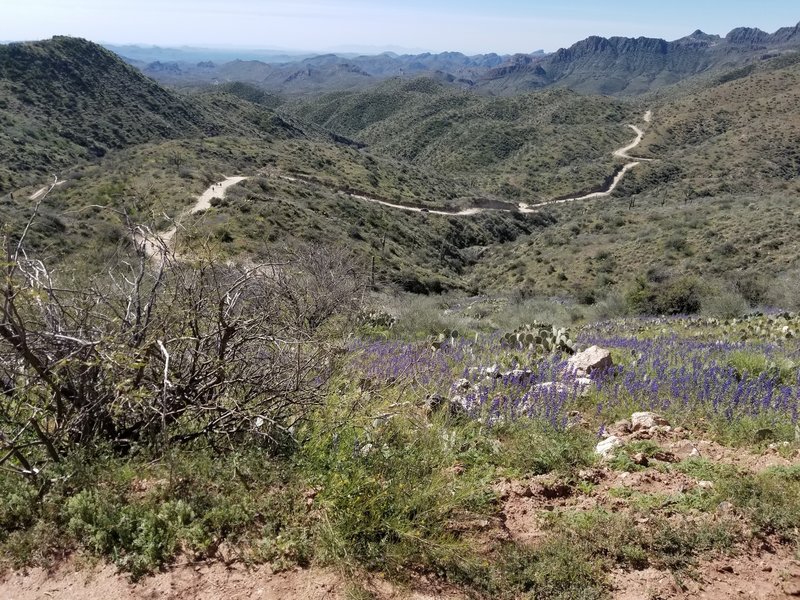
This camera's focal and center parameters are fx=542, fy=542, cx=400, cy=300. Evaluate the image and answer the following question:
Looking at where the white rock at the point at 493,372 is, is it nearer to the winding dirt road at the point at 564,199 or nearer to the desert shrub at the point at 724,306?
the desert shrub at the point at 724,306

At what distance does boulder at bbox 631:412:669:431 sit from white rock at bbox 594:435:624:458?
452 mm

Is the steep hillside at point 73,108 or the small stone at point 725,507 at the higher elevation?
the steep hillside at point 73,108

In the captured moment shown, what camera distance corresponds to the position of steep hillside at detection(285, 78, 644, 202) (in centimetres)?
6981


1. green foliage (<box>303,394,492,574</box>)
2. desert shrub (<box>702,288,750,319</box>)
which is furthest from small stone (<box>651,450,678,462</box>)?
desert shrub (<box>702,288,750,319</box>)

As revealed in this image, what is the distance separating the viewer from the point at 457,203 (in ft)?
178

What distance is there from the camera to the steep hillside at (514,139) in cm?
6981

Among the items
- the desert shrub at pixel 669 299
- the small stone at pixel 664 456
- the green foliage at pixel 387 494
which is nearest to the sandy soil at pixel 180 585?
the green foliage at pixel 387 494

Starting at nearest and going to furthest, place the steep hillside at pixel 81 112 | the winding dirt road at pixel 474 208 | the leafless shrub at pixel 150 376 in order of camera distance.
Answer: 1. the leafless shrub at pixel 150 376
2. the winding dirt road at pixel 474 208
3. the steep hillside at pixel 81 112

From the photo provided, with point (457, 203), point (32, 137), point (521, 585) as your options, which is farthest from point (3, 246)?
point (32, 137)

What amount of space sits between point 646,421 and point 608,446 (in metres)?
0.70

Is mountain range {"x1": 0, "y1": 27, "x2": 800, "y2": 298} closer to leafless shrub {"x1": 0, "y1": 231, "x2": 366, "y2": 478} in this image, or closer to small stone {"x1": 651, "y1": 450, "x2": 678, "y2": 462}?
leafless shrub {"x1": 0, "y1": 231, "x2": 366, "y2": 478}

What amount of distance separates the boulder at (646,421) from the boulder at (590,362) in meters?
1.20

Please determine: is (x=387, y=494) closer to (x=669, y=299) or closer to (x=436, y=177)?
(x=669, y=299)

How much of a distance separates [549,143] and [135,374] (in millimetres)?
84722
